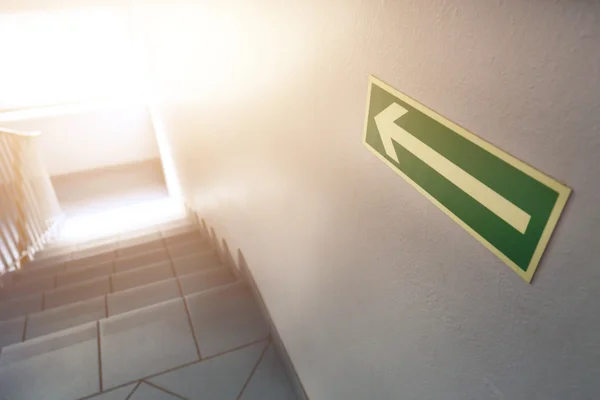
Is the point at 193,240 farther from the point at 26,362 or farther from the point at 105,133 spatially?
the point at 105,133

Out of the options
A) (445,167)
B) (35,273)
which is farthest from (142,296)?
(445,167)

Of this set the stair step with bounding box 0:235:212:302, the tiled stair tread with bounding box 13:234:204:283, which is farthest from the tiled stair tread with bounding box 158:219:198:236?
the stair step with bounding box 0:235:212:302

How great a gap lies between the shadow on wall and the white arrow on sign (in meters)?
1.38

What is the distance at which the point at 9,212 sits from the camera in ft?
12.7

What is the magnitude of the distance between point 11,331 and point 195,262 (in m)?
1.19

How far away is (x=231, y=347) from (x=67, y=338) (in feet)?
2.93

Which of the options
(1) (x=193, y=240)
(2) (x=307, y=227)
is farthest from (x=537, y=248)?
(1) (x=193, y=240)

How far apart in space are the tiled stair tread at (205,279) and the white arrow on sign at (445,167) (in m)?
2.20

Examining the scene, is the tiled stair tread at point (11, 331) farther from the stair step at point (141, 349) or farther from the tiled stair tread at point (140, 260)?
the tiled stair tread at point (140, 260)

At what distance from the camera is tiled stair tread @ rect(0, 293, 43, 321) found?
9.41 feet

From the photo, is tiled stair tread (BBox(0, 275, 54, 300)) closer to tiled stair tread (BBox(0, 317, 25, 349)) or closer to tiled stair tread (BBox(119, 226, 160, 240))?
tiled stair tread (BBox(0, 317, 25, 349))

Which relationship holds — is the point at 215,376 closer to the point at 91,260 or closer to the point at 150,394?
the point at 150,394

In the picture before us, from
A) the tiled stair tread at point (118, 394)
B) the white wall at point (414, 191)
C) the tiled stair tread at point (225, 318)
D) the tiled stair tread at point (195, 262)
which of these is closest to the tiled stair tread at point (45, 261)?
the tiled stair tread at point (195, 262)

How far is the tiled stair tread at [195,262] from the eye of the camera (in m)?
3.15
